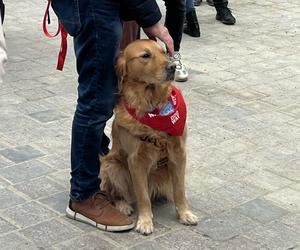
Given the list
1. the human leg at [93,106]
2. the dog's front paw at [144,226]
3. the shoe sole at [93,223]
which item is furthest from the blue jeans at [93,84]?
the dog's front paw at [144,226]

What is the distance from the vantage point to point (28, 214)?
12.7 ft

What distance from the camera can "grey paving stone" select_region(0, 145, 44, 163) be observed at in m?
4.64

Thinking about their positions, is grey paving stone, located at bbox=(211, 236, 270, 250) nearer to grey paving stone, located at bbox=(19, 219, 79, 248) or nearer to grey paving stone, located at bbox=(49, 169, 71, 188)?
grey paving stone, located at bbox=(19, 219, 79, 248)

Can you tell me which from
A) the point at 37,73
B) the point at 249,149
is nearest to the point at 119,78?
the point at 249,149

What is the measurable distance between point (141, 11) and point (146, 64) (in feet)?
0.92

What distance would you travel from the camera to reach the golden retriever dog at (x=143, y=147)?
3473mm

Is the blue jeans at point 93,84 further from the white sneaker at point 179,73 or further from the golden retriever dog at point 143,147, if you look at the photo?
the white sneaker at point 179,73

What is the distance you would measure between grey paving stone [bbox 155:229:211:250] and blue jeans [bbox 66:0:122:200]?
52cm

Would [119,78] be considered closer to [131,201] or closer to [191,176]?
[131,201]

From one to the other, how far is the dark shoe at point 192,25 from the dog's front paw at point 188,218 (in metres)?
4.62

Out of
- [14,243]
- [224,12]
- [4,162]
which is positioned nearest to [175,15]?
[4,162]

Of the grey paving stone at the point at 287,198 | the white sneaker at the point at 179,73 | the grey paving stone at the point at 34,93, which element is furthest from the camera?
the white sneaker at the point at 179,73

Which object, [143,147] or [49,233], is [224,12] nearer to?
[143,147]

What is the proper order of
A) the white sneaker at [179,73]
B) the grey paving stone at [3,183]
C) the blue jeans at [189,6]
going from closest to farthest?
1. the grey paving stone at [3,183]
2. the white sneaker at [179,73]
3. the blue jeans at [189,6]
